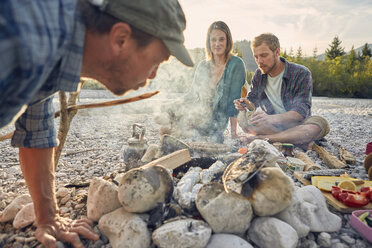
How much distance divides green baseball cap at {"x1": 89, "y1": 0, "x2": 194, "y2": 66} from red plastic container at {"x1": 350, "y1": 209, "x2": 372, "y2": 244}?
1.80 metres

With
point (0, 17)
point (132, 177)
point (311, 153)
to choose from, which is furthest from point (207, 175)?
point (311, 153)

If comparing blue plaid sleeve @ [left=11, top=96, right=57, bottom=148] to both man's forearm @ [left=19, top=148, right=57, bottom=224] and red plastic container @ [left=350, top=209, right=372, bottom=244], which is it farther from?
red plastic container @ [left=350, top=209, right=372, bottom=244]

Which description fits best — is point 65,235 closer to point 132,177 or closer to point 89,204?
point 89,204

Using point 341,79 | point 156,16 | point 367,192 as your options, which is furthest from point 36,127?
point 341,79

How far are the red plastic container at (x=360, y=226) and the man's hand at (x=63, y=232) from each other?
1.90 meters

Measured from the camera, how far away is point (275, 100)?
4.54m

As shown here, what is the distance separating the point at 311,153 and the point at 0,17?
426 cm

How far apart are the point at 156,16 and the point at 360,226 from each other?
6.70 feet

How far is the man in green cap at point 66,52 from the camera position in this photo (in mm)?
745

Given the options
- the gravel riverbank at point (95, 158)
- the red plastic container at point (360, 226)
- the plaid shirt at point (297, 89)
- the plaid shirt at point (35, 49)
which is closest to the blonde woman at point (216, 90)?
the plaid shirt at point (297, 89)

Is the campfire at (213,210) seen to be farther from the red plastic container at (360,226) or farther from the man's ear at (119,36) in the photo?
the man's ear at (119,36)

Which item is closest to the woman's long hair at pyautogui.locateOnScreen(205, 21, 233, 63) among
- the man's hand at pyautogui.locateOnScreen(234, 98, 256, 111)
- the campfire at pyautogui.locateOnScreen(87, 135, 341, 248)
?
the man's hand at pyautogui.locateOnScreen(234, 98, 256, 111)

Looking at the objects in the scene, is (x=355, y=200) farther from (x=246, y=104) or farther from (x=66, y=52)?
(x=246, y=104)

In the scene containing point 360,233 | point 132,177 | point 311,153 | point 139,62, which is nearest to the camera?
point 139,62
